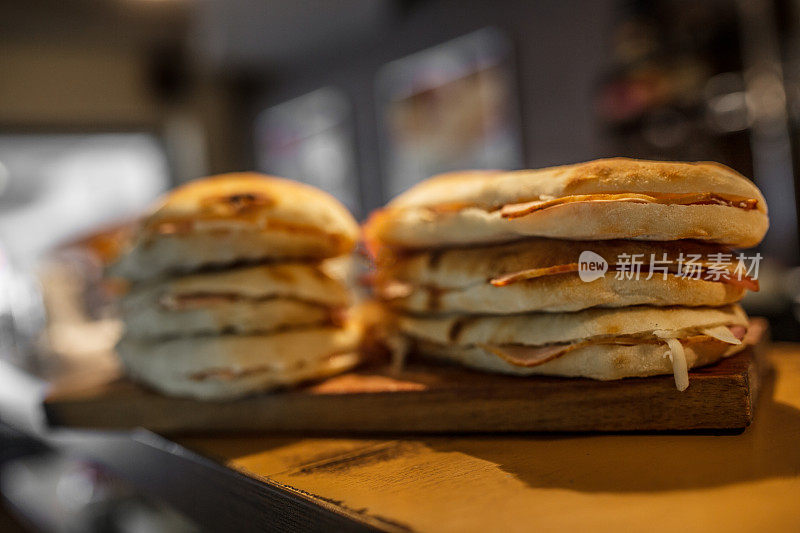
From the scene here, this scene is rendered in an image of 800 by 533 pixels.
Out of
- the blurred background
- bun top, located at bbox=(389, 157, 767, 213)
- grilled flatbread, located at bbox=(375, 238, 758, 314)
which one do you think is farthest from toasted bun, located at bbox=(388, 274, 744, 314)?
the blurred background

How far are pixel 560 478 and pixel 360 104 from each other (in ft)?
20.8

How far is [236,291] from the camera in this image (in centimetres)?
97

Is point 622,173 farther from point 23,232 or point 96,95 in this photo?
point 23,232

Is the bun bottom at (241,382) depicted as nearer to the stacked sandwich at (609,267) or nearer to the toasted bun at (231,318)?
the toasted bun at (231,318)

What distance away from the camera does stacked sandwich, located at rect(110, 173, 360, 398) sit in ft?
3.15

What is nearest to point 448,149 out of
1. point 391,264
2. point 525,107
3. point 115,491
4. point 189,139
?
point 525,107

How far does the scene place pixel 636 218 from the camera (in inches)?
28.3

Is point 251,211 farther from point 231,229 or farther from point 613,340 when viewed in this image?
point 613,340

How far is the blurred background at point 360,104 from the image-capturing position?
3.01 meters

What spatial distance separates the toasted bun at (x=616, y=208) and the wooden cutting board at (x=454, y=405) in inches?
6.9

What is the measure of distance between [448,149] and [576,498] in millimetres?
5114

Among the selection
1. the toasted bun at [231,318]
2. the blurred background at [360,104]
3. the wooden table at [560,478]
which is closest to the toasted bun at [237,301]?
the toasted bun at [231,318]

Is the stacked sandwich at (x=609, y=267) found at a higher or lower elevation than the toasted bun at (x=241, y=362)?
higher

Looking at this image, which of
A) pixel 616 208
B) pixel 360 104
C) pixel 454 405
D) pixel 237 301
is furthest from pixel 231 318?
pixel 360 104
